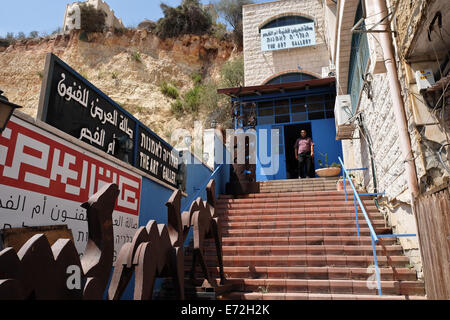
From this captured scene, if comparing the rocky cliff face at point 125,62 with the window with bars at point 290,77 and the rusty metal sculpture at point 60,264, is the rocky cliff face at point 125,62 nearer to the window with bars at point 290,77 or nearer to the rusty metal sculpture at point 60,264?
the window with bars at point 290,77

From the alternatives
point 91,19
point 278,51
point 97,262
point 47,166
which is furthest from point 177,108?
point 97,262

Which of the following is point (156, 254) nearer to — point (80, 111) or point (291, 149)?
point (80, 111)

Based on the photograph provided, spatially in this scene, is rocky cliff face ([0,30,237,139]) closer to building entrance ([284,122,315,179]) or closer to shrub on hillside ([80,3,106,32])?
shrub on hillside ([80,3,106,32])

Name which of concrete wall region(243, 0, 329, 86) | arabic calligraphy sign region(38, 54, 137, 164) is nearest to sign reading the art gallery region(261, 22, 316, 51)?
concrete wall region(243, 0, 329, 86)

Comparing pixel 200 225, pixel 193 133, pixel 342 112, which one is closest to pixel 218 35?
pixel 193 133

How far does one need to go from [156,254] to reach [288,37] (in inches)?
632

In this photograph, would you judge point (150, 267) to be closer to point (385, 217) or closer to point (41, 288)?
point (41, 288)

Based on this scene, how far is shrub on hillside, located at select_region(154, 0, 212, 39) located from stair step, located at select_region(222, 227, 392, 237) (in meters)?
21.0

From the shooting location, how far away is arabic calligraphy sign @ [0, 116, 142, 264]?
297cm

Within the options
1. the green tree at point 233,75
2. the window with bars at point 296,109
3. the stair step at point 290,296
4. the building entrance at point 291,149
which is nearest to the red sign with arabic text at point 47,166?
the stair step at point 290,296

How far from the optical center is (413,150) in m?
4.64

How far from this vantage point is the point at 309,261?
221 inches

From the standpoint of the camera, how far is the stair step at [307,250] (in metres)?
5.59

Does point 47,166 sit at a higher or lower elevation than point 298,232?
higher
